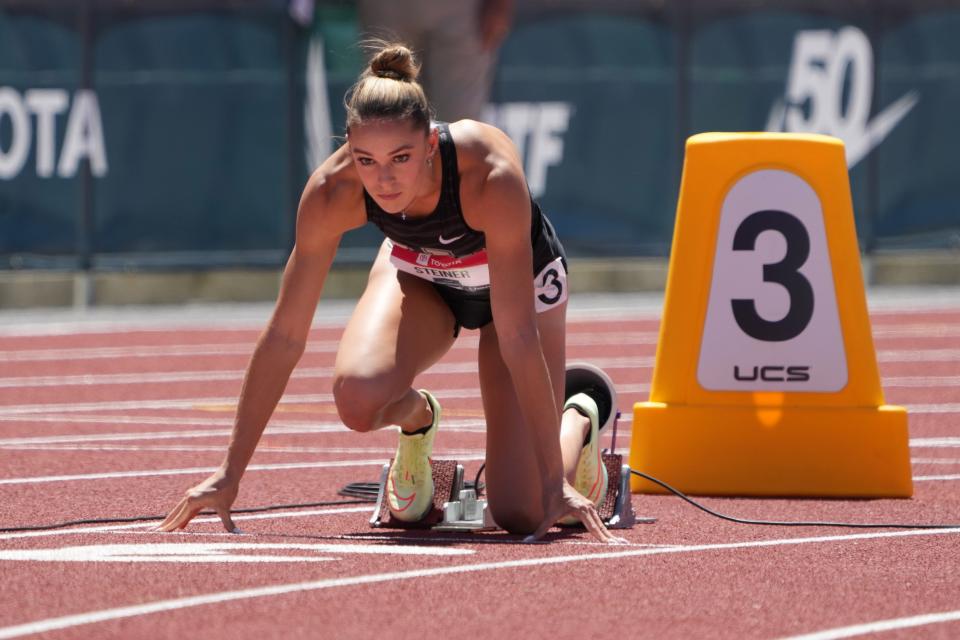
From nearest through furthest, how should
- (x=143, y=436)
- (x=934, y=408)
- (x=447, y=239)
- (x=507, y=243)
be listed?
(x=507, y=243) < (x=447, y=239) < (x=143, y=436) < (x=934, y=408)

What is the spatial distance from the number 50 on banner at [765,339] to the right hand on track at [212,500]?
220cm

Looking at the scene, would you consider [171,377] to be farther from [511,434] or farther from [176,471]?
[511,434]

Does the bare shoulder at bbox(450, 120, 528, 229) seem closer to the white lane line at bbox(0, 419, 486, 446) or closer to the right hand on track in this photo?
the right hand on track

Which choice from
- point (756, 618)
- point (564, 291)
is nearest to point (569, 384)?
point (564, 291)

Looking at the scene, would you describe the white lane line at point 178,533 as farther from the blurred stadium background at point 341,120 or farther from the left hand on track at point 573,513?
the blurred stadium background at point 341,120

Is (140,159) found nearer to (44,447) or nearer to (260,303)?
(260,303)

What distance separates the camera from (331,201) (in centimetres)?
627

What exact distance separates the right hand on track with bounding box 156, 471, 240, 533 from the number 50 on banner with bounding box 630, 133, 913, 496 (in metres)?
2.20

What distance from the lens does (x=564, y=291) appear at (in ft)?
22.8

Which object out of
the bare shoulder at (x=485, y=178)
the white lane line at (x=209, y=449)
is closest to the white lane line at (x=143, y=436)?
the white lane line at (x=209, y=449)

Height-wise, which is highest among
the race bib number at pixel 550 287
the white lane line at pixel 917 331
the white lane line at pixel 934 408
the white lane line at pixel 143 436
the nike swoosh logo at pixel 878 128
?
the nike swoosh logo at pixel 878 128

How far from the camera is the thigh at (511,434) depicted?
22.0 feet

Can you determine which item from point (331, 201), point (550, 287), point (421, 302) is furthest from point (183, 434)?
point (331, 201)

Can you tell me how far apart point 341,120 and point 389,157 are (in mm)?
11842
